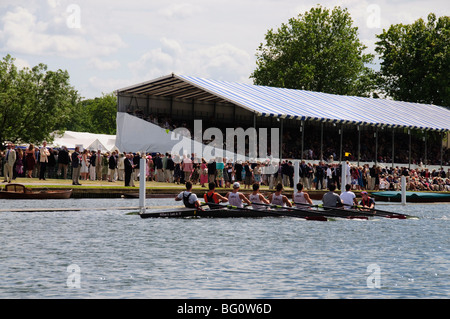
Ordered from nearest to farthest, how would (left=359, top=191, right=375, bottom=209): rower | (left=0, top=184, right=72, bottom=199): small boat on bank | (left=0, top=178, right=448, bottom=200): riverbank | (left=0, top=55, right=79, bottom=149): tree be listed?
(left=359, top=191, right=375, bottom=209): rower → (left=0, top=184, right=72, bottom=199): small boat on bank → (left=0, top=178, right=448, bottom=200): riverbank → (left=0, top=55, right=79, bottom=149): tree

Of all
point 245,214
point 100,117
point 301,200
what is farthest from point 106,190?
point 100,117

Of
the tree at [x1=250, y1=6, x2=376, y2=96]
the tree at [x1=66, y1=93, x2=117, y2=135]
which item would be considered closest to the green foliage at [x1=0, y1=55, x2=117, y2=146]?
the tree at [x1=250, y1=6, x2=376, y2=96]

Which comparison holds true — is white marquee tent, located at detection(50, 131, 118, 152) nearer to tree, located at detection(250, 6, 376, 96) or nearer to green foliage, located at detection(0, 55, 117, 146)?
green foliage, located at detection(0, 55, 117, 146)

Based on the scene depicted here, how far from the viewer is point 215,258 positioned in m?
16.6

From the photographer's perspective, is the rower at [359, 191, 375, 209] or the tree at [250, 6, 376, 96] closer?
the rower at [359, 191, 375, 209]

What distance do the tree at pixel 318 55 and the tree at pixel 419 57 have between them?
387cm

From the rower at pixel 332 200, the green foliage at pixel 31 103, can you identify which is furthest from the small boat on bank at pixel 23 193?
the green foliage at pixel 31 103

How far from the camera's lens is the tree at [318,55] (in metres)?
79.4

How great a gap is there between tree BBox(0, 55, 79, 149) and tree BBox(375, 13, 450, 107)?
1342 inches

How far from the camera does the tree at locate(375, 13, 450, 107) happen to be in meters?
72.8

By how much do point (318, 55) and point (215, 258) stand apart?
2552 inches
